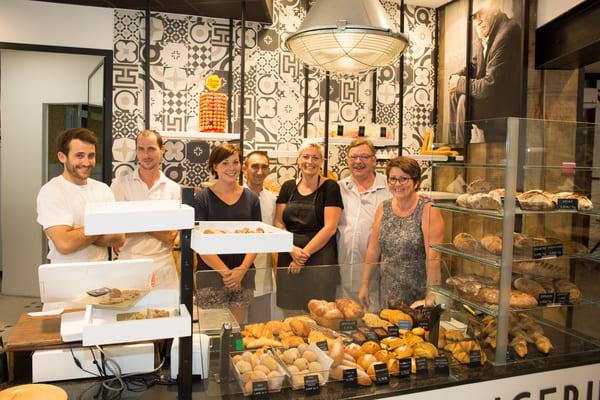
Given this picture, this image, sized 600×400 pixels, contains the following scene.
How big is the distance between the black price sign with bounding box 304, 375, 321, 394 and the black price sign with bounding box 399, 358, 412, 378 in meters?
0.33

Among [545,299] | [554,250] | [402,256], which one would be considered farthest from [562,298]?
[402,256]

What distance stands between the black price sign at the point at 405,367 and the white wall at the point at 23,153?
16.4 feet

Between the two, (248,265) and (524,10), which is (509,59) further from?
(248,265)

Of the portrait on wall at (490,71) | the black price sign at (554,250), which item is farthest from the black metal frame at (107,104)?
the black price sign at (554,250)

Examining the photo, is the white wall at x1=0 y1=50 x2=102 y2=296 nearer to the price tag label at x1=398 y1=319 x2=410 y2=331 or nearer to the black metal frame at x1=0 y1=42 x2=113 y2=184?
the black metal frame at x1=0 y1=42 x2=113 y2=184

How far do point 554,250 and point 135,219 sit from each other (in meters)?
1.69

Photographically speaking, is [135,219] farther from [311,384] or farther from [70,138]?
[70,138]

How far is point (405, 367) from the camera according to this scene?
1755 mm

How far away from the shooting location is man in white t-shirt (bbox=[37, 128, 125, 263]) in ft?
8.03

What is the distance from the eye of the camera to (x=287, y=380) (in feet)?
5.33

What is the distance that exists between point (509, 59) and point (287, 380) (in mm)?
3565

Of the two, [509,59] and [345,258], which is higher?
[509,59]

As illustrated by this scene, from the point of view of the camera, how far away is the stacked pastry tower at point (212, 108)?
4.05m

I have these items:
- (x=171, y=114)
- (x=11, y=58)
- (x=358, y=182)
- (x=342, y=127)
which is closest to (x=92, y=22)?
(x=171, y=114)
